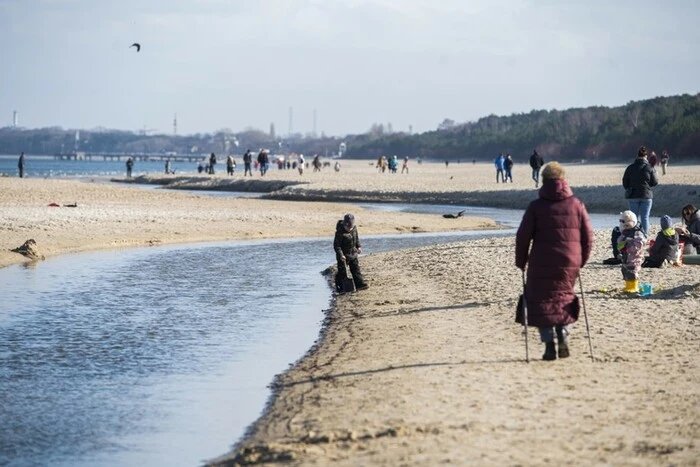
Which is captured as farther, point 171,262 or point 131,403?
point 171,262

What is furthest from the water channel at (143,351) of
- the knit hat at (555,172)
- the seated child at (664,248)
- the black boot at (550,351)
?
the seated child at (664,248)

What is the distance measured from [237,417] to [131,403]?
1109mm

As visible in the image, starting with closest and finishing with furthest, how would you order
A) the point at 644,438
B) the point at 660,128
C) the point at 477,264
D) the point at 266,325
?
the point at 644,438 < the point at 266,325 < the point at 477,264 < the point at 660,128

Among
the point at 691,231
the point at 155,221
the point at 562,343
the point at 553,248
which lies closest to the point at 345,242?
the point at 691,231

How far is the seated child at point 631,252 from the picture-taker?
14.7m

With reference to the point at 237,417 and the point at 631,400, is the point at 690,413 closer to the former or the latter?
the point at 631,400

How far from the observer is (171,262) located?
24.1 m

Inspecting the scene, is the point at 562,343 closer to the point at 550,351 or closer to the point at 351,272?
the point at 550,351

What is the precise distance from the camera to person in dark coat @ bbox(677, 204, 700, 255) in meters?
18.6

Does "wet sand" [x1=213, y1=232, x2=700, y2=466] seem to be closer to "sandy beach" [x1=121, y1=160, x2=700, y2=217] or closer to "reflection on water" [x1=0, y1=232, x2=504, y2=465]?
"reflection on water" [x1=0, y1=232, x2=504, y2=465]

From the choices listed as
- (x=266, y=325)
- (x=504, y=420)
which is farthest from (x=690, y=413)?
(x=266, y=325)

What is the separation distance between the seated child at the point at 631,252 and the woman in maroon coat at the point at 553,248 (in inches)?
179

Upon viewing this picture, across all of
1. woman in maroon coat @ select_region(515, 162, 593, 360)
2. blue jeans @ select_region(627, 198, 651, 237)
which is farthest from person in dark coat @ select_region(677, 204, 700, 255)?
woman in maroon coat @ select_region(515, 162, 593, 360)

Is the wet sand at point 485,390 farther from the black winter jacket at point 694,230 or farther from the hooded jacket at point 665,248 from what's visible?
the black winter jacket at point 694,230
